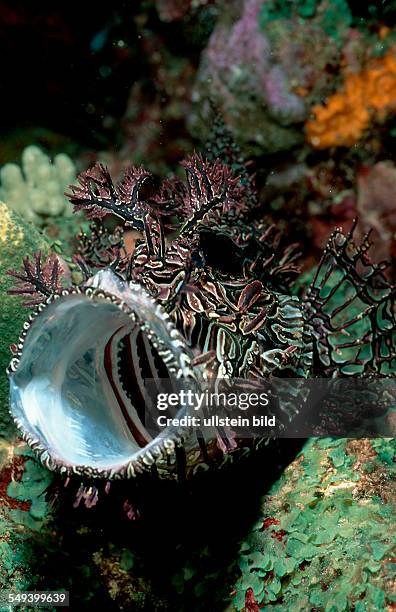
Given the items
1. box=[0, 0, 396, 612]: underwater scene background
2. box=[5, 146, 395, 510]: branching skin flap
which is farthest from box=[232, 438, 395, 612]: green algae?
box=[5, 146, 395, 510]: branching skin flap

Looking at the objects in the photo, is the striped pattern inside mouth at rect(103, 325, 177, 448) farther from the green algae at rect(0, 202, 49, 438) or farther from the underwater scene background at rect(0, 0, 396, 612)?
the green algae at rect(0, 202, 49, 438)

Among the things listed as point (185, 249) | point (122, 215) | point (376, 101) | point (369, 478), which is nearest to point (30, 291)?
point (122, 215)

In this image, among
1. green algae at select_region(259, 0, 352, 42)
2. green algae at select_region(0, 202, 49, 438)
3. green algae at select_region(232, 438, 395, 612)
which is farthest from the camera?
green algae at select_region(259, 0, 352, 42)

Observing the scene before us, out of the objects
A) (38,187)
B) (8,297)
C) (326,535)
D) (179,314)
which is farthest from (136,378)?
(38,187)

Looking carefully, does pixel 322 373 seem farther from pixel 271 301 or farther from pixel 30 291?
pixel 30 291

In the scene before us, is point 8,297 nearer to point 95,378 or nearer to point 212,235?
point 95,378
